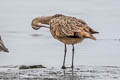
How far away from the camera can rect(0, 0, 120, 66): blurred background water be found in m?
13.5

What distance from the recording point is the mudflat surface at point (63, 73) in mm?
10508

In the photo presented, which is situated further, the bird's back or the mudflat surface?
the bird's back

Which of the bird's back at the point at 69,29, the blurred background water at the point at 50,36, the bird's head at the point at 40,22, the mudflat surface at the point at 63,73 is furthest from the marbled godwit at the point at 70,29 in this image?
the blurred background water at the point at 50,36

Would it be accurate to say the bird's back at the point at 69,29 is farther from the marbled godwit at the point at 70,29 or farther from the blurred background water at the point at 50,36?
the blurred background water at the point at 50,36

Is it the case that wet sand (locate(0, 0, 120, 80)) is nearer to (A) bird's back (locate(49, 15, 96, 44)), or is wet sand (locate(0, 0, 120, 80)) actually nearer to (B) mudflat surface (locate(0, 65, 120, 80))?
(B) mudflat surface (locate(0, 65, 120, 80))

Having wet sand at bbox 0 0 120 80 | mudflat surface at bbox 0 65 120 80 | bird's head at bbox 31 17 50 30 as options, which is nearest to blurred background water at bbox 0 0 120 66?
wet sand at bbox 0 0 120 80

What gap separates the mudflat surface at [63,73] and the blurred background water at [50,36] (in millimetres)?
946

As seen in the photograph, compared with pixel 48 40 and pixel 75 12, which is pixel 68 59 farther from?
pixel 75 12

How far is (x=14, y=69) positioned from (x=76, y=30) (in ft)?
4.97

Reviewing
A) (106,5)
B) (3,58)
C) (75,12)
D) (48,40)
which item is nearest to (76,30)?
(3,58)

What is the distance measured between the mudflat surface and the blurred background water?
95 cm

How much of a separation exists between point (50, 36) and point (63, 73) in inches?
273

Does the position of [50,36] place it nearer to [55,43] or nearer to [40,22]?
[55,43]

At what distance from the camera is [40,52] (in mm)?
14352
